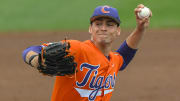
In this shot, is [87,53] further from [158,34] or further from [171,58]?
[158,34]

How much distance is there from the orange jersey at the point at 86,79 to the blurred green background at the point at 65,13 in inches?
415

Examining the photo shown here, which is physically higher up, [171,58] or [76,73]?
[76,73]

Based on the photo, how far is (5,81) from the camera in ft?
29.5

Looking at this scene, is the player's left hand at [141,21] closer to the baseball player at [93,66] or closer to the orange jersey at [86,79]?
the baseball player at [93,66]

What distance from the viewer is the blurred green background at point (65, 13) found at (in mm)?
14273

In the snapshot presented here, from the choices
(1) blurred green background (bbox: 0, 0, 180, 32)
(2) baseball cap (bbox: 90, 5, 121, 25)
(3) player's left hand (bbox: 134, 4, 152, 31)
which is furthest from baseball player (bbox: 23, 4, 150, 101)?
(1) blurred green background (bbox: 0, 0, 180, 32)

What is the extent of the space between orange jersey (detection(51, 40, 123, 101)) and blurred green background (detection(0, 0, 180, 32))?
34.6 feet

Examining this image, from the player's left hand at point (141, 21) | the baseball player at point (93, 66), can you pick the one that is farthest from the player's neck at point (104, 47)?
the player's left hand at point (141, 21)

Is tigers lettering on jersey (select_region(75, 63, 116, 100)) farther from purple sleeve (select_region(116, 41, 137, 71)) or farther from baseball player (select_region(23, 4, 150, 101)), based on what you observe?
purple sleeve (select_region(116, 41, 137, 71))

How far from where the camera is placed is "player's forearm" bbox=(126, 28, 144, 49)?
4070 millimetres

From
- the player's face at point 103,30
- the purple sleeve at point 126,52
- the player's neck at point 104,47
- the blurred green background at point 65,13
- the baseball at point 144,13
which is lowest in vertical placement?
the blurred green background at point 65,13

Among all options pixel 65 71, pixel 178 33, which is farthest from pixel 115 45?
pixel 65 71

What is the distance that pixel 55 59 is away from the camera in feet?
9.42

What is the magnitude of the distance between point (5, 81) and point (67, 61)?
6.39 meters
